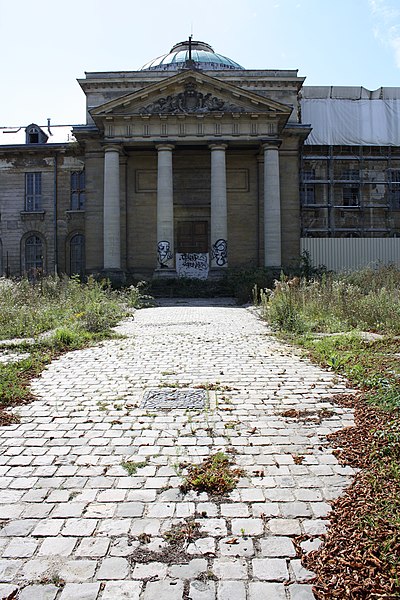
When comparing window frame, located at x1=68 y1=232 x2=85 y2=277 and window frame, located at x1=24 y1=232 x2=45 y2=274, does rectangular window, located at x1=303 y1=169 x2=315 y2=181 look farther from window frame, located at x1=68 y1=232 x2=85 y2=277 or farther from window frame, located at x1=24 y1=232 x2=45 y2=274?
window frame, located at x1=24 y1=232 x2=45 y2=274

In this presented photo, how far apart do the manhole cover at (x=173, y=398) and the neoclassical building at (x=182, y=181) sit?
2055 centimetres

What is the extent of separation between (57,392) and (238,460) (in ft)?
9.75

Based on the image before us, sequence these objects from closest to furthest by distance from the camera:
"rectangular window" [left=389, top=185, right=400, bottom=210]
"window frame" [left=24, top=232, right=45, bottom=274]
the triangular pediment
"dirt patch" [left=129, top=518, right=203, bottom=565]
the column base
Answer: "dirt patch" [left=129, top=518, right=203, bottom=565]
the column base
the triangular pediment
"window frame" [left=24, top=232, right=45, bottom=274]
"rectangular window" [left=389, top=185, right=400, bottom=210]

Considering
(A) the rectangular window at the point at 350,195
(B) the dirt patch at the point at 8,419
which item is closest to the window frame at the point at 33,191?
(A) the rectangular window at the point at 350,195

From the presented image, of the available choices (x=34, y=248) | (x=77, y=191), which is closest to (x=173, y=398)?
(x=77, y=191)

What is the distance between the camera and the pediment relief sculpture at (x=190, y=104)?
2711 cm

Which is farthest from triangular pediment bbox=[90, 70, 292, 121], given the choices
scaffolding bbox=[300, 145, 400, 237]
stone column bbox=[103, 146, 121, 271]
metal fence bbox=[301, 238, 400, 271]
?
scaffolding bbox=[300, 145, 400, 237]

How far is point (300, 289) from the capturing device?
13992mm

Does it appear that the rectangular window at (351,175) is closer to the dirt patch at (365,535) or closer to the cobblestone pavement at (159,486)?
the cobblestone pavement at (159,486)

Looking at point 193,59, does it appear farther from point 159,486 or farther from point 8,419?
point 159,486

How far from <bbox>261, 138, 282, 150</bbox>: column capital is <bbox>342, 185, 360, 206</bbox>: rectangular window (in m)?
9.74

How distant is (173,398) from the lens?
235 inches

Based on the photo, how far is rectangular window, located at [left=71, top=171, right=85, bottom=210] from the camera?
1330 inches

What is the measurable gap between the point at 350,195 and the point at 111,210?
55.4 ft
